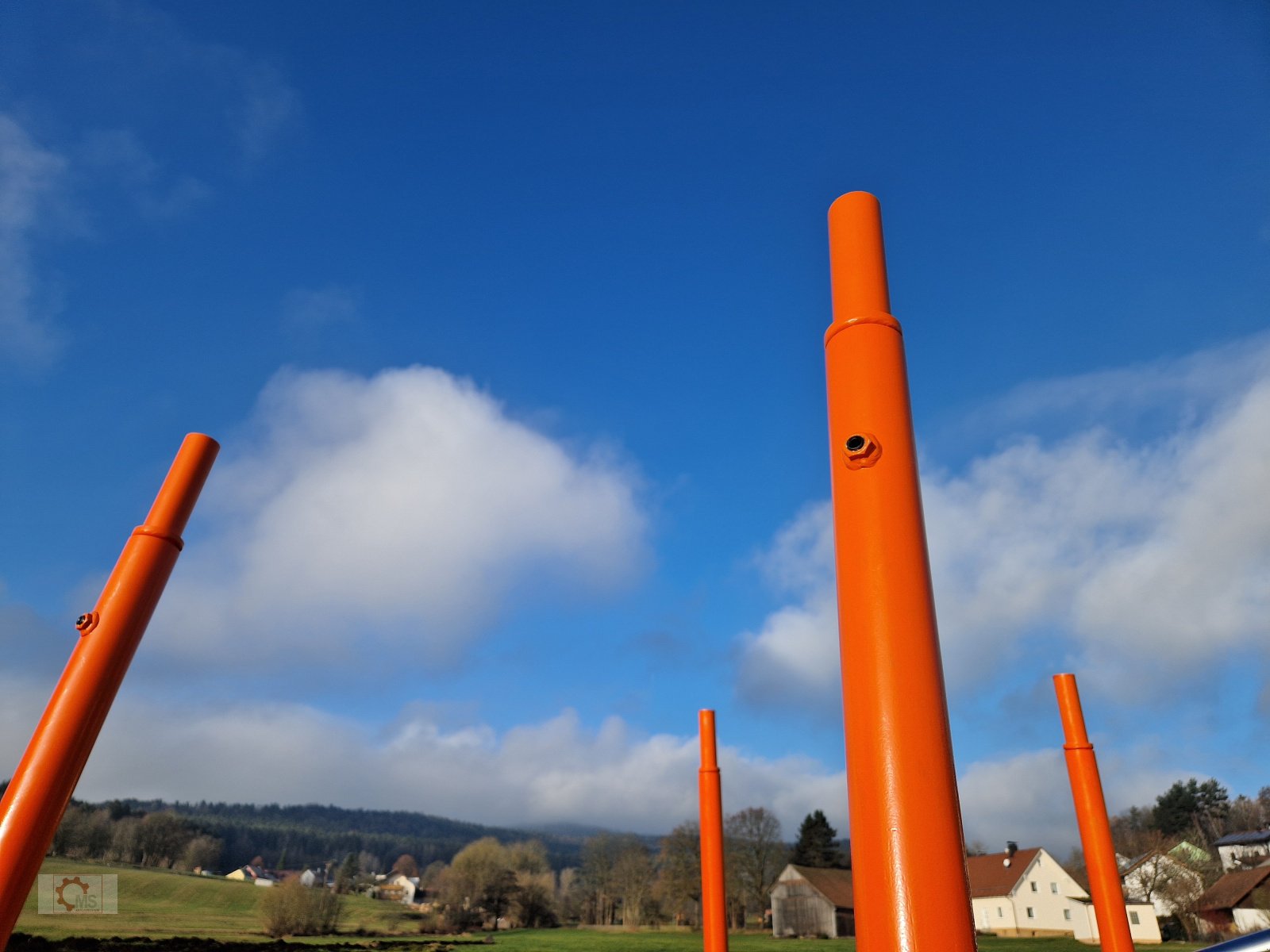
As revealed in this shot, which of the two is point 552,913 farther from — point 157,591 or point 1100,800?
point 157,591

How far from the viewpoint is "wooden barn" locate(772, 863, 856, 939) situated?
60.5m

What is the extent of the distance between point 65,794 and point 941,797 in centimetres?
573

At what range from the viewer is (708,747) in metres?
13.5

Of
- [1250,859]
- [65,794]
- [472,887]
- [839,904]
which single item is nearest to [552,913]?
[472,887]

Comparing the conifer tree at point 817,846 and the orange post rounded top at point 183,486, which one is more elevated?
the conifer tree at point 817,846

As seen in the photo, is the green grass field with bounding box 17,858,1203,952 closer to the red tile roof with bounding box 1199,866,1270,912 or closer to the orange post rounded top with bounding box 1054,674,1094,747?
the red tile roof with bounding box 1199,866,1270,912

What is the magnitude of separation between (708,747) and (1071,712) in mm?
5579

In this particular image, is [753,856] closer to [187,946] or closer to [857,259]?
[187,946]

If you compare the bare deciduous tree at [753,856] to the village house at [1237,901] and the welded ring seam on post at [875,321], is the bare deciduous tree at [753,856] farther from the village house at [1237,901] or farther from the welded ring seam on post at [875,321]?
the welded ring seam on post at [875,321]

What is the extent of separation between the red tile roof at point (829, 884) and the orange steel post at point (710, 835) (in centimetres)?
5480

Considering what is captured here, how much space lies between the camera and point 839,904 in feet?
201

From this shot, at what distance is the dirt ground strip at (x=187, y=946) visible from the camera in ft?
83.8

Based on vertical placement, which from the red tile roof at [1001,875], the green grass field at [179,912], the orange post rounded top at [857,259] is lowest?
the green grass field at [179,912]

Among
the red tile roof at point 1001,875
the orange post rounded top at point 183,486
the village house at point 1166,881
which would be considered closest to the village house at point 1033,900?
the red tile roof at point 1001,875
